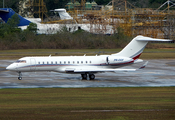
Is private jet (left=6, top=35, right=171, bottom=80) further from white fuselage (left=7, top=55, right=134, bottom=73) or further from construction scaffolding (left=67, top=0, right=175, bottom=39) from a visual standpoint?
construction scaffolding (left=67, top=0, right=175, bottom=39)

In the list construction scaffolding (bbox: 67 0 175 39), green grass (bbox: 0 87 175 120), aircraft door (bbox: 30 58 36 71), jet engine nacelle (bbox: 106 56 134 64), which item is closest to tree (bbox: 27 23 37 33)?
construction scaffolding (bbox: 67 0 175 39)

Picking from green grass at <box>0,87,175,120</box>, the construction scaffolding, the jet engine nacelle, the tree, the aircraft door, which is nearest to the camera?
green grass at <box>0,87,175,120</box>

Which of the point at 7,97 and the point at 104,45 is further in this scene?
the point at 104,45

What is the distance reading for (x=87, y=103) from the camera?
17.8 meters

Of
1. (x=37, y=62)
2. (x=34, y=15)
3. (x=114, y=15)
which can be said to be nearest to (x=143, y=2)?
(x=34, y=15)

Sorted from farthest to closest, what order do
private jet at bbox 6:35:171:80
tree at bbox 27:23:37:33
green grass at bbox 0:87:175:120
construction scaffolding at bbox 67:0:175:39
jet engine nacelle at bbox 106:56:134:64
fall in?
tree at bbox 27:23:37:33 < construction scaffolding at bbox 67:0:175:39 < jet engine nacelle at bbox 106:56:134:64 < private jet at bbox 6:35:171:80 < green grass at bbox 0:87:175:120

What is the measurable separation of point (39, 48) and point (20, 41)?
617cm

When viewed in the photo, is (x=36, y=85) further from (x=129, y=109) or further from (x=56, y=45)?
(x=56, y=45)

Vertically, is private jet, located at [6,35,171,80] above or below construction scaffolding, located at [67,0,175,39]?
below

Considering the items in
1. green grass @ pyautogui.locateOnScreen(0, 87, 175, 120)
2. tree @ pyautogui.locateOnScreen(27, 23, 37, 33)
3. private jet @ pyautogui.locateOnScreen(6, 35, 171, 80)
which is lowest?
green grass @ pyautogui.locateOnScreen(0, 87, 175, 120)

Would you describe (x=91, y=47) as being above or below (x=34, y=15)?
below

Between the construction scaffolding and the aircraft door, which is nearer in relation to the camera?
the aircraft door

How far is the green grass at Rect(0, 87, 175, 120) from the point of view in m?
14.7

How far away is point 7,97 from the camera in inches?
787
